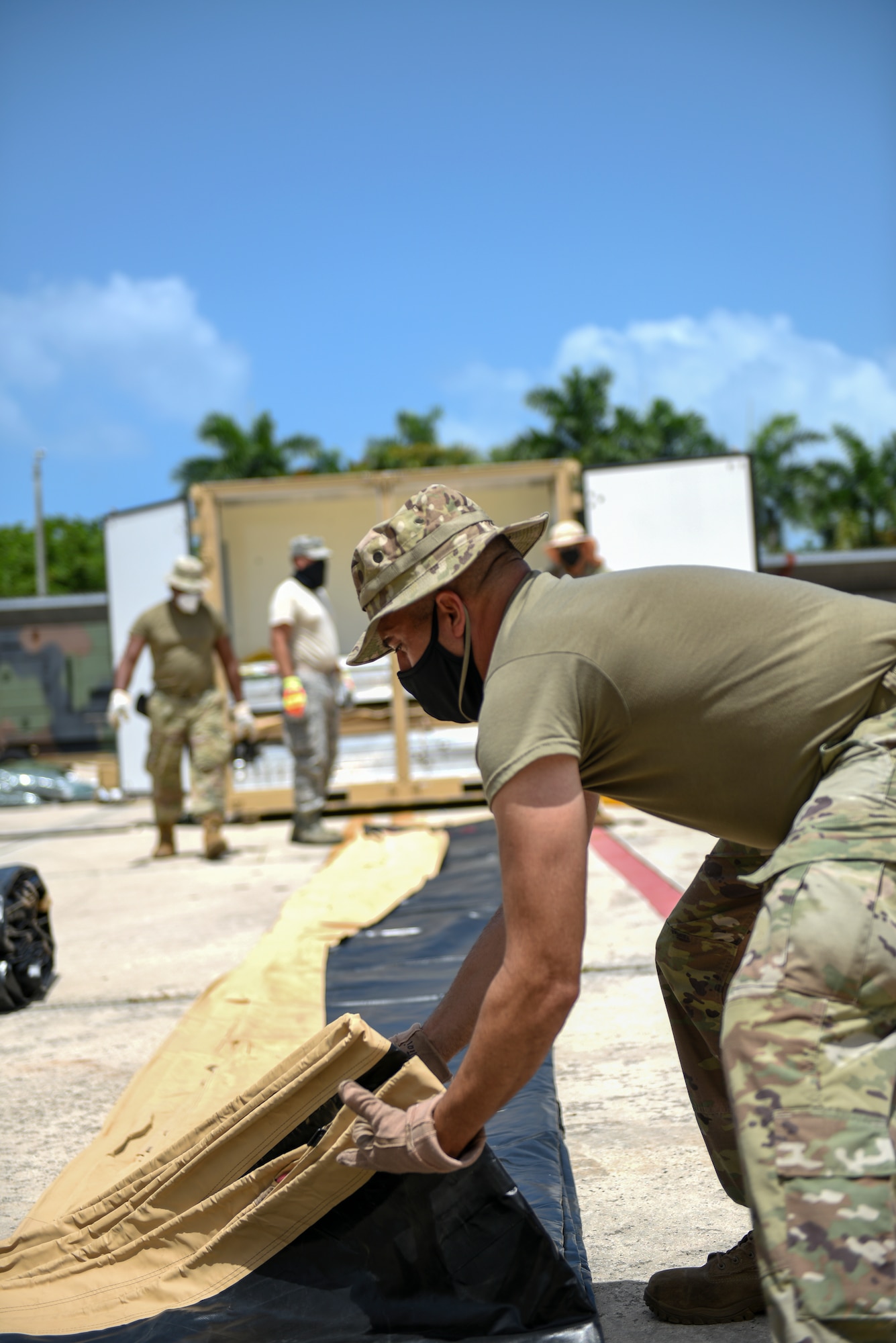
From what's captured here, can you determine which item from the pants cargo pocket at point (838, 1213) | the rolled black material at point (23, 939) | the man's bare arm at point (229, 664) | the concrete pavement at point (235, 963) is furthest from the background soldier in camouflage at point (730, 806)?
the man's bare arm at point (229, 664)

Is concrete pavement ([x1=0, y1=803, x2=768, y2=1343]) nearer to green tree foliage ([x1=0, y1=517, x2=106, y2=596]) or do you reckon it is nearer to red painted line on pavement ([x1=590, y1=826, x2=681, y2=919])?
red painted line on pavement ([x1=590, y1=826, x2=681, y2=919])

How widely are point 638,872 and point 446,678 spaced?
4468 millimetres

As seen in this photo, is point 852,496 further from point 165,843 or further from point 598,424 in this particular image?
point 165,843

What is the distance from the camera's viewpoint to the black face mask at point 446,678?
186 centimetres

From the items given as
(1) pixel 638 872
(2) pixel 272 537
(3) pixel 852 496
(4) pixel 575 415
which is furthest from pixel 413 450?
(1) pixel 638 872

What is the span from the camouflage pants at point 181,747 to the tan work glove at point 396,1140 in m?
6.10

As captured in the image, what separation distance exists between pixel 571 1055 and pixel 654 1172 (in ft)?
2.71

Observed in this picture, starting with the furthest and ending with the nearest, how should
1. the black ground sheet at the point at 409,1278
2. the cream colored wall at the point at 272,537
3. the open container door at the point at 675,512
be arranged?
the cream colored wall at the point at 272,537 → the open container door at the point at 675,512 → the black ground sheet at the point at 409,1278

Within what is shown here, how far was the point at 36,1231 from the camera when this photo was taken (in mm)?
2346

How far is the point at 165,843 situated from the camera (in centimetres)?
820

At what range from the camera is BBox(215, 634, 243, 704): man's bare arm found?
8.21 meters

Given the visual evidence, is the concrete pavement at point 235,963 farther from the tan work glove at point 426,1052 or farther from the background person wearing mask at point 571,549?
the background person wearing mask at point 571,549

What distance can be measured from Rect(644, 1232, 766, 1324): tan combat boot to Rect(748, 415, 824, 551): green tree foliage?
34.0 meters

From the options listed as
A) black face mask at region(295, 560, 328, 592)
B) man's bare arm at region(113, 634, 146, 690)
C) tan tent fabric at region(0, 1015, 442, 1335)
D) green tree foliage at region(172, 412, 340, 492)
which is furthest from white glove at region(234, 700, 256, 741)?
green tree foliage at region(172, 412, 340, 492)
